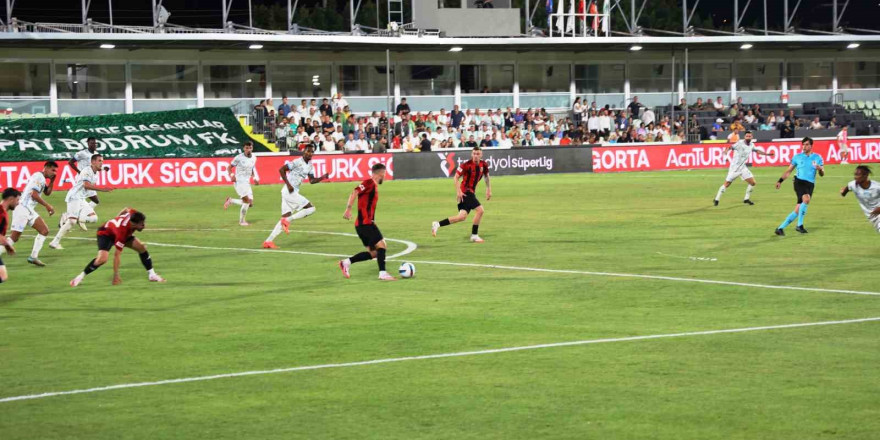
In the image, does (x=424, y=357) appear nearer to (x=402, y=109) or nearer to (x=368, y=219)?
(x=368, y=219)

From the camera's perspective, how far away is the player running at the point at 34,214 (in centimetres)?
2102

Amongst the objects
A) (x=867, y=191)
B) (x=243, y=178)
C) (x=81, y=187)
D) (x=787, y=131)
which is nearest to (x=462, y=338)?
(x=867, y=191)

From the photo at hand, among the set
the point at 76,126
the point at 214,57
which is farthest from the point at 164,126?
the point at 214,57

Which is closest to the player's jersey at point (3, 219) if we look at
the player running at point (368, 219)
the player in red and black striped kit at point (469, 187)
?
the player running at point (368, 219)

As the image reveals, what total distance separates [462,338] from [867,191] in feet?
35.9

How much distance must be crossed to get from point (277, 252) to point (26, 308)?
7661mm

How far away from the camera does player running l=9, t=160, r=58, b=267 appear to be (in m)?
21.0

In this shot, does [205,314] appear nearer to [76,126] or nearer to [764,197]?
[764,197]

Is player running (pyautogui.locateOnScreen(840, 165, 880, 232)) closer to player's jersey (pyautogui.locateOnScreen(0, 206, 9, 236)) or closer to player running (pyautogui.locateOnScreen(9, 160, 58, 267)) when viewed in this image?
player's jersey (pyautogui.locateOnScreen(0, 206, 9, 236))

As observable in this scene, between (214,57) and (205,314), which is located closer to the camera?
(205,314)

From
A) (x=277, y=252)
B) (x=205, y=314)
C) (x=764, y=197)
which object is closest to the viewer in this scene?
(x=205, y=314)

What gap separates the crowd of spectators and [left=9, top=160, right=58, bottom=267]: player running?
2723 centimetres

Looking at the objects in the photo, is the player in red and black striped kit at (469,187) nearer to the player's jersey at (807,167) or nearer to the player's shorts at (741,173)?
the player's jersey at (807,167)

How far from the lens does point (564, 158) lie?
5206 centimetres
